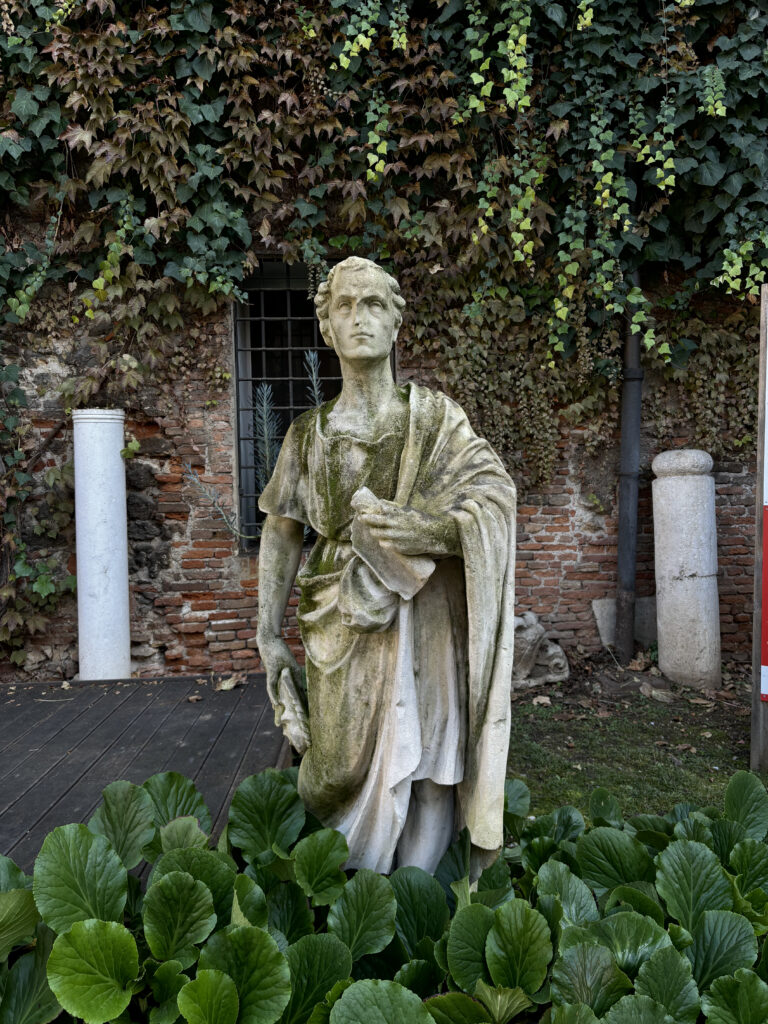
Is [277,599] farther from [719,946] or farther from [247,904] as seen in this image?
[719,946]

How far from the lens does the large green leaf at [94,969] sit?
1.43m

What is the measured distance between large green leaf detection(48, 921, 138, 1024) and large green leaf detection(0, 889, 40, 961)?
0.66ft

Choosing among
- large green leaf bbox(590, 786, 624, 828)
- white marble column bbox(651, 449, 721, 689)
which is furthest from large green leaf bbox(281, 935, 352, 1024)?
white marble column bbox(651, 449, 721, 689)

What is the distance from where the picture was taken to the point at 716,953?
163 cm

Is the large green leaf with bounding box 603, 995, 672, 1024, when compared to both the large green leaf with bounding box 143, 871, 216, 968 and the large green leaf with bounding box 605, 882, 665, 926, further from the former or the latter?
the large green leaf with bounding box 143, 871, 216, 968

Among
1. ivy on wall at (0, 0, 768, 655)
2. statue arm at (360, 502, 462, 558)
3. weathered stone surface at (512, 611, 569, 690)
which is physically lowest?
weathered stone surface at (512, 611, 569, 690)

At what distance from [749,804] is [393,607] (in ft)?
4.46

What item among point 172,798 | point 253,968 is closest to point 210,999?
point 253,968

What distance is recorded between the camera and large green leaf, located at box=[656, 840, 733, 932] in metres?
1.75

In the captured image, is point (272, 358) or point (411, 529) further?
point (272, 358)

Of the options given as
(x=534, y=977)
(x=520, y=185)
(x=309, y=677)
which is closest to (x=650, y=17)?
(x=520, y=185)

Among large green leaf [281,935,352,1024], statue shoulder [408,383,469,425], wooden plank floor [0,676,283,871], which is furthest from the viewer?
wooden plank floor [0,676,283,871]

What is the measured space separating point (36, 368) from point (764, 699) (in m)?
5.38

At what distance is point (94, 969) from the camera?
149cm
